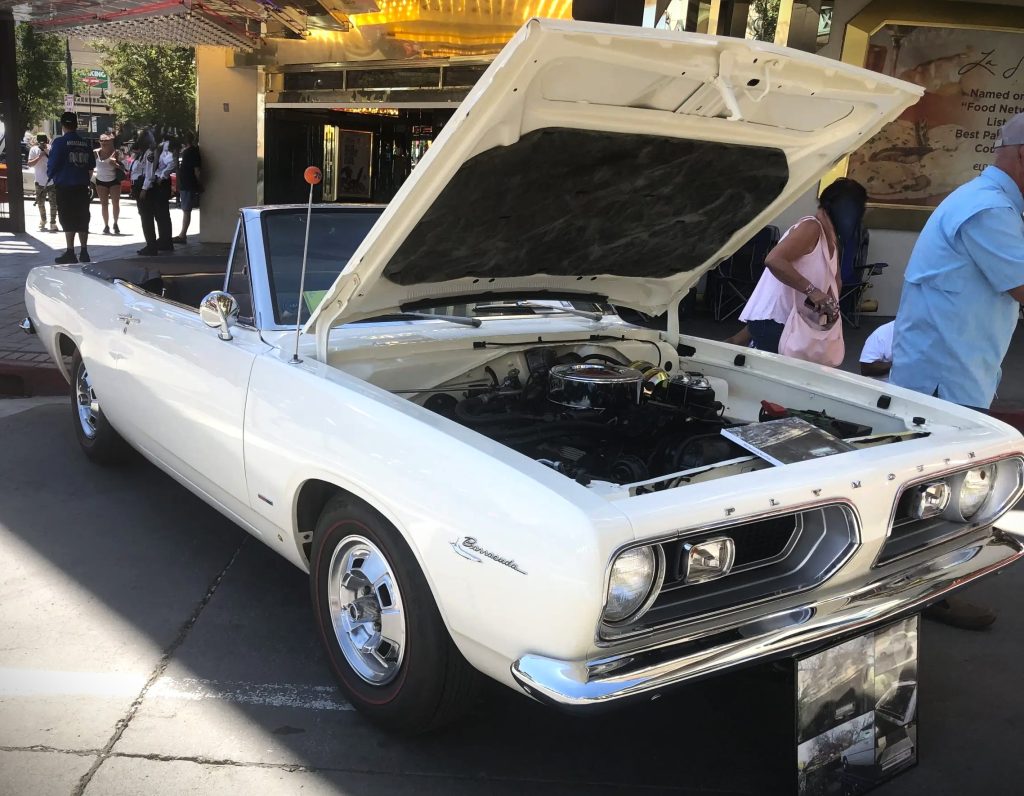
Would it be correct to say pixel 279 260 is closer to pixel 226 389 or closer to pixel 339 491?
pixel 226 389

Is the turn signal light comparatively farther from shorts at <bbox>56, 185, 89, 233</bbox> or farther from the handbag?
shorts at <bbox>56, 185, 89, 233</bbox>

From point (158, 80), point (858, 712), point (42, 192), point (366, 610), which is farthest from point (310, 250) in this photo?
point (158, 80)

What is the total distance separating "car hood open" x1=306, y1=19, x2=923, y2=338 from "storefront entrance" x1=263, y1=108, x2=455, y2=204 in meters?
10.6

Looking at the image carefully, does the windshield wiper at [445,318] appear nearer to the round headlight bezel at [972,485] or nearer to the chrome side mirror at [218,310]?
the chrome side mirror at [218,310]

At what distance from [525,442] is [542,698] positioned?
1030 mm

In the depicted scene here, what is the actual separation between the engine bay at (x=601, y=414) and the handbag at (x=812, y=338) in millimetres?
922

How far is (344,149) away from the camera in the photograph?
14.4 metres

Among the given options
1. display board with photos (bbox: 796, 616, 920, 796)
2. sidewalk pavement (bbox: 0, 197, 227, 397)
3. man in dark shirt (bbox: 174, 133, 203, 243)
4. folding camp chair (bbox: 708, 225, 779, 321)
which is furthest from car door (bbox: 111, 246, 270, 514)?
man in dark shirt (bbox: 174, 133, 203, 243)

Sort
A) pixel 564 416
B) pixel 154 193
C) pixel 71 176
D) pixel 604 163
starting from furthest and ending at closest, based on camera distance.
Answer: pixel 154 193 < pixel 71 176 < pixel 564 416 < pixel 604 163

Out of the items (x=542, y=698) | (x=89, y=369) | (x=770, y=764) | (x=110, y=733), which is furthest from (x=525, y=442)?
(x=89, y=369)

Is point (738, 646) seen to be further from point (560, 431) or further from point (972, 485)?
point (972, 485)

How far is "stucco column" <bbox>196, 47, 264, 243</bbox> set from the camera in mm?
13945

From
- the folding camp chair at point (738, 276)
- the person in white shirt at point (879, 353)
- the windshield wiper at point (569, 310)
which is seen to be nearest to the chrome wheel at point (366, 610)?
the windshield wiper at point (569, 310)

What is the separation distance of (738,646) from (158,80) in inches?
1379
